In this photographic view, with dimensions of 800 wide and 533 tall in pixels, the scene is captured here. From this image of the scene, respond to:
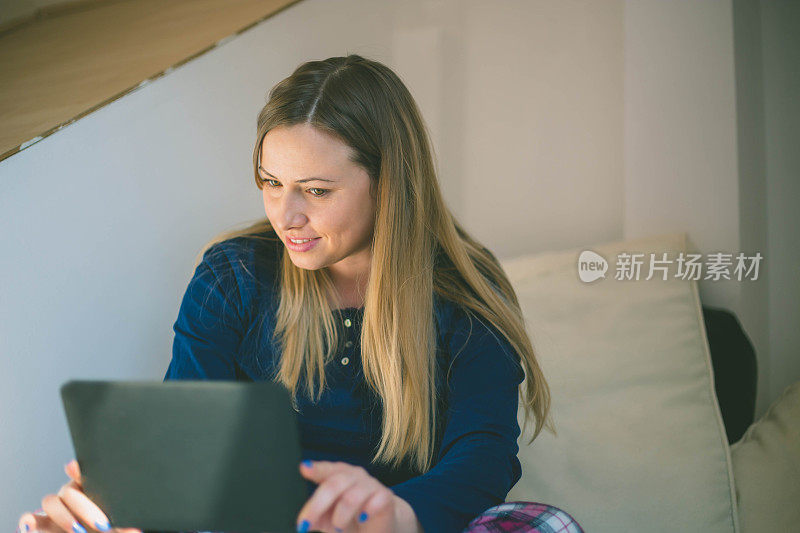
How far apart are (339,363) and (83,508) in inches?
16.0

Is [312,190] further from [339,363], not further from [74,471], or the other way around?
[74,471]

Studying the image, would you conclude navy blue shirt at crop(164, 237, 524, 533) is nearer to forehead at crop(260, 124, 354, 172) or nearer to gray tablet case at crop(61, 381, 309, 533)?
forehead at crop(260, 124, 354, 172)

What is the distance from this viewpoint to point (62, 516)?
2.32ft

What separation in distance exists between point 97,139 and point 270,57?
1.28 ft

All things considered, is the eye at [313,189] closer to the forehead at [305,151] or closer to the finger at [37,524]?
the forehead at [305,151]

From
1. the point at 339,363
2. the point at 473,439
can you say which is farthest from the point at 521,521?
the point at 339,363

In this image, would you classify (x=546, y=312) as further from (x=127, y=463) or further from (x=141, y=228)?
(x=127, y=463)

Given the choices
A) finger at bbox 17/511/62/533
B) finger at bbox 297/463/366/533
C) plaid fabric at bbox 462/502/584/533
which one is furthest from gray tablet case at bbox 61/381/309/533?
plaid fabric at bbox 462/502/584/533

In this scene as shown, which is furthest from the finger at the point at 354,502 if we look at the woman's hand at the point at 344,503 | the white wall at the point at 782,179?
the white wall at the point at 782,179

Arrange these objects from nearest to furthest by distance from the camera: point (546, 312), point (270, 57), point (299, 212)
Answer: point (299, 212) → point (270, 57) → point (546, 312)

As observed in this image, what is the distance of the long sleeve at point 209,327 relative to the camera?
100 cm

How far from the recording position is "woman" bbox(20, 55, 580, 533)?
928mm

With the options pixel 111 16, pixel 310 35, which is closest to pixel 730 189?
pixel 310 35

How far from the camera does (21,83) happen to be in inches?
44.7
